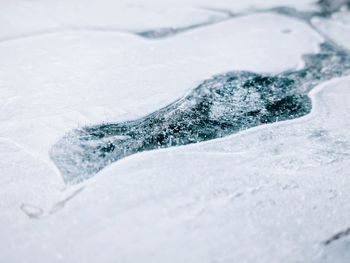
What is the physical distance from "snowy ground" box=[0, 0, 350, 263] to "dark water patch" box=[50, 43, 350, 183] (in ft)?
0.18

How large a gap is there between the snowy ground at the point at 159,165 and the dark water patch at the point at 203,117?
0.06 metres

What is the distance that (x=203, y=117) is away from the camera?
5.73 feet

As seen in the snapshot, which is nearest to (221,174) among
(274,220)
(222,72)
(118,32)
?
(274,220)

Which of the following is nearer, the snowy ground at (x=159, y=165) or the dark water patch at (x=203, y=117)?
the snowy ground at (x=159, y=165)

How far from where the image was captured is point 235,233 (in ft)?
3.87

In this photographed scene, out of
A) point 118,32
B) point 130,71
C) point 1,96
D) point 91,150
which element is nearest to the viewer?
point 91,150

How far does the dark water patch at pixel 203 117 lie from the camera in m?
1.49

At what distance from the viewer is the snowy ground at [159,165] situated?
3.76 ft

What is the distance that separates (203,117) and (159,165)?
1.42ft

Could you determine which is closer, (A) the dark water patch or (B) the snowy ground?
(B) the snowy ground

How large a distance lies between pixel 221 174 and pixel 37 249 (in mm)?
730

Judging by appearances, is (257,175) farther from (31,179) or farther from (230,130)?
(31,179)

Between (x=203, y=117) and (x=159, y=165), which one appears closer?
(x=159, y=165)

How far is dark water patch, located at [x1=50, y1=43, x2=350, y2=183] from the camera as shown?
1.49 meters
